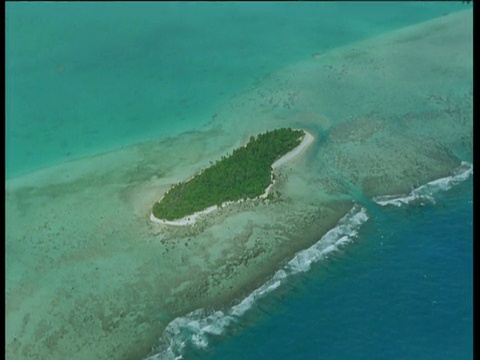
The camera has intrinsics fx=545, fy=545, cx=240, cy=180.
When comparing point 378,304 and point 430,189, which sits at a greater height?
point 430,189

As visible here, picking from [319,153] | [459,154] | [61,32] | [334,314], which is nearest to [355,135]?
[319,153]

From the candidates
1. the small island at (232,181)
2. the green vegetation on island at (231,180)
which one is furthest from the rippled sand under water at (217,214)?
the green vegetation on island at (231,180)

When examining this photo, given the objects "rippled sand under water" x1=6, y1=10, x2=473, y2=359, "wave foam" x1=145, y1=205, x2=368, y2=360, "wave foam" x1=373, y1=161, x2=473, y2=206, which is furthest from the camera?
"wave foam" x1=373, y1=161, x2=473, y2=206

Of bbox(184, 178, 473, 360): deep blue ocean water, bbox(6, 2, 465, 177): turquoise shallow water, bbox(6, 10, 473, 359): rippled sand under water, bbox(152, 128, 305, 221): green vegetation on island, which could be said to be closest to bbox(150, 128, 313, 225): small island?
bbox(152, 128, 305, 221): green vegetation on island

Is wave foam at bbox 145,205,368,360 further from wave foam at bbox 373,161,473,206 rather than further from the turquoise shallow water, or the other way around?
the turquoise shallow water

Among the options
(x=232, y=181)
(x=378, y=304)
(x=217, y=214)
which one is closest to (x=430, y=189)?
(x=378, y=304)

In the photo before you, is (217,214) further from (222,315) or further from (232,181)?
(222,315)

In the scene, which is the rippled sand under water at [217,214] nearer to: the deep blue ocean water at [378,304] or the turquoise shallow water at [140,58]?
the deep blue ocean water at [378,304]
